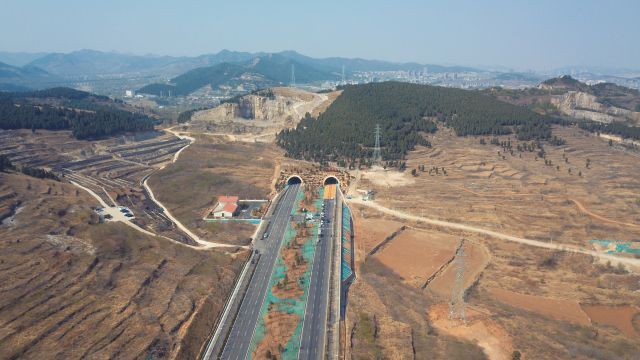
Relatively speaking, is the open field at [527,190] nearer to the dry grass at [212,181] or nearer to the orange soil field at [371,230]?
Answer: the orange soil field at [371,230]

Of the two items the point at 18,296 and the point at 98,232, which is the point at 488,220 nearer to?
the point at 98,232

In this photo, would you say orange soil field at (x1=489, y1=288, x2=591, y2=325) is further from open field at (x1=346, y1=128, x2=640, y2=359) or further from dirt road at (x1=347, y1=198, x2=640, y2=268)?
dirt road at (x1=347, y1=198, x2=640, y2=268)

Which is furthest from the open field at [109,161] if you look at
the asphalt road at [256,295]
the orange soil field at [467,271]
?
Result: the orange soil field at [467,271]

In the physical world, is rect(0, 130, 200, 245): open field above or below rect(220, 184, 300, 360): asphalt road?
above

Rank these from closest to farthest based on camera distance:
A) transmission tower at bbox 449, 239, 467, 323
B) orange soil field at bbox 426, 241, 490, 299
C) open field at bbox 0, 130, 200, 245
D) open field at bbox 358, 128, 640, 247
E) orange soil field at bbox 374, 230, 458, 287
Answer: transmission tower at bbox 449, 239, 467, 323 → orange soil field at bbox 426, 241, 490, 299 → orange soil field at bbox 374, 230, 458, 287 → open field at bbox 358, 128, 640, 247 → open field at bbox 0, 130, 200, 245

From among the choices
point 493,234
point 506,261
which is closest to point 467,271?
point 506,261

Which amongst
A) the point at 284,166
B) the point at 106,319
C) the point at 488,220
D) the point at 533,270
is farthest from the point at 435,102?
the point at 106,319

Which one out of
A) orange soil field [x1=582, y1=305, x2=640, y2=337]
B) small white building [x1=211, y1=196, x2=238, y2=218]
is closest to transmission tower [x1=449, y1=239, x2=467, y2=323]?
orange soil field [x1=582, y1=305, x2=640, y2=337]
